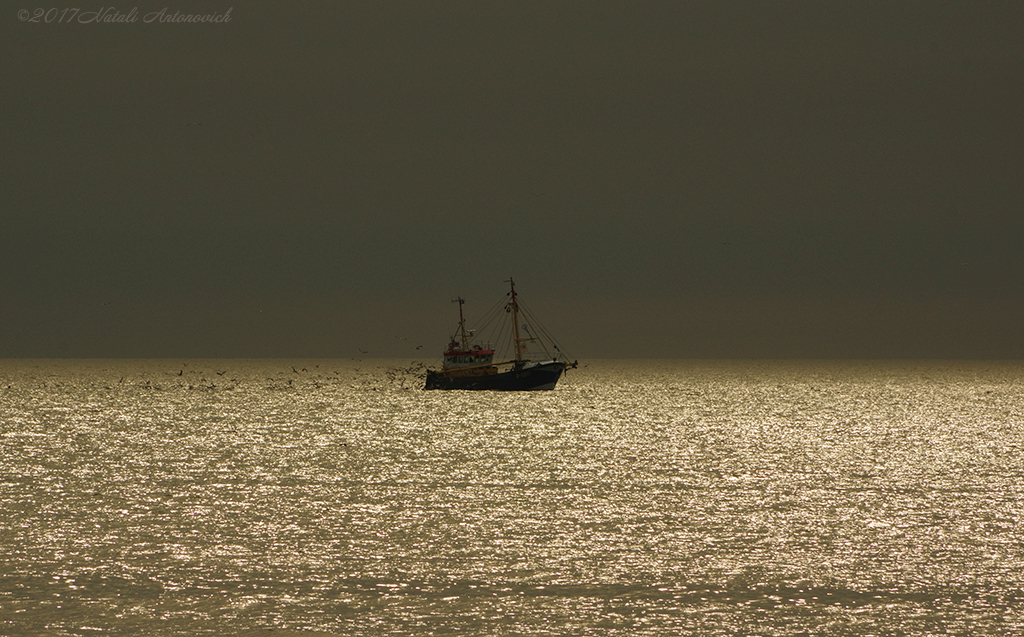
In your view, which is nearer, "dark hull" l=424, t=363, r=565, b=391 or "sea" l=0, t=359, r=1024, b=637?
"sea" l=0, t=359, r=1024, b=637

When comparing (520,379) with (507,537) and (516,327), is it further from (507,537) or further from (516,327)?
(507,537)

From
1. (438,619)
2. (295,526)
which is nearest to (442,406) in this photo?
(295,526)

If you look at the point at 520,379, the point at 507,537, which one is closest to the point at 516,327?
the point at 520,379

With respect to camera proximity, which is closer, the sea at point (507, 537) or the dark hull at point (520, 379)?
the sea at point (507, 537)

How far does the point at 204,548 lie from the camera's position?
104ft

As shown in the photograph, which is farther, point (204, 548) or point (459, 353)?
point (459, 353)

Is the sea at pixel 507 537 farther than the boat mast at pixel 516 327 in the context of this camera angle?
No

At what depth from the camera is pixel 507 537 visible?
3397 cm

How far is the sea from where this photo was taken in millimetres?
23953

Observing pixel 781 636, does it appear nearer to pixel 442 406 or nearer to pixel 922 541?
pixel 922 541

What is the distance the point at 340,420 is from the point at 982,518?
77.8 meters

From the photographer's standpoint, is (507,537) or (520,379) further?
(520,379)

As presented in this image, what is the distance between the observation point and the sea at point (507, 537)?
23953mm

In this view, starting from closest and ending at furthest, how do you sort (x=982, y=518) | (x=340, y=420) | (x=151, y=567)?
1. (x=151, y=567)
2. (x=982, y=518)
3. (x=340, y=420)
